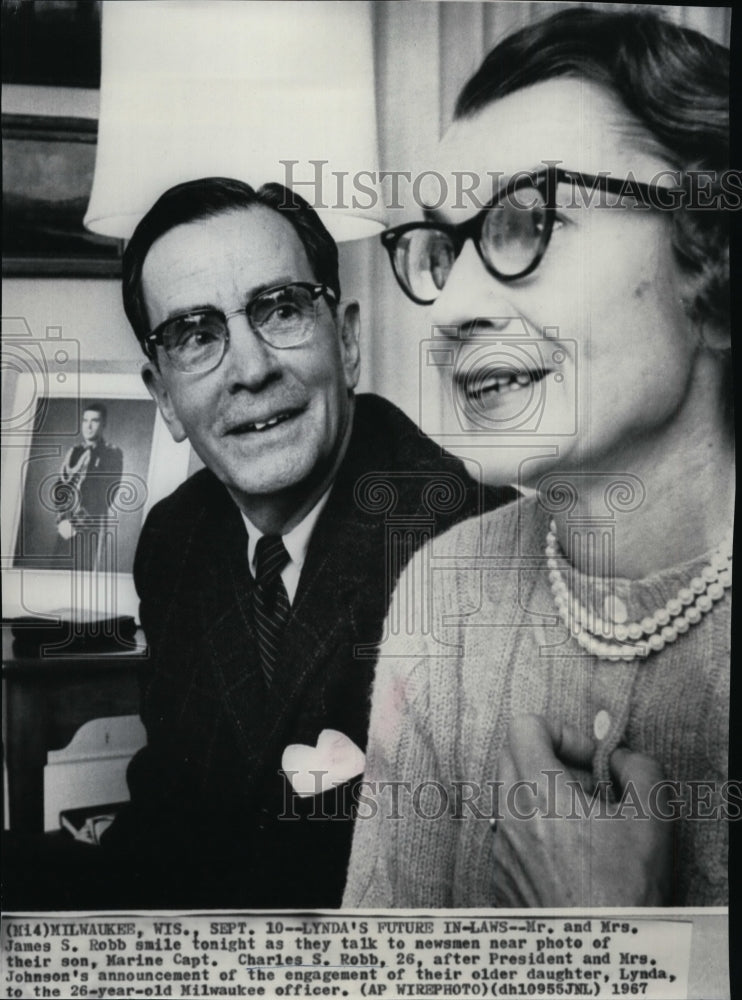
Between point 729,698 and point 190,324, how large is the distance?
1053mm

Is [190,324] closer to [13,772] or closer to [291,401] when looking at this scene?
[291,401]

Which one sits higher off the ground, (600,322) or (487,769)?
(600,322)

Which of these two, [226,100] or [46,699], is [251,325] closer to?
[226,100]

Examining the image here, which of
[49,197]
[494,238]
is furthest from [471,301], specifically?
[49,197]

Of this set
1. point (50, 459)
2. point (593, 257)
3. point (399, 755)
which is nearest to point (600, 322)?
point (593, 257)

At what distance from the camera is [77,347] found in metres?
1.73

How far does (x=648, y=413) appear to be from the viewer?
1761 mm

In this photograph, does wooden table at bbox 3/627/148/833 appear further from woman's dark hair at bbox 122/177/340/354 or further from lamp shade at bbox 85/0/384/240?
lamp shade at bbox 85/0/384/240

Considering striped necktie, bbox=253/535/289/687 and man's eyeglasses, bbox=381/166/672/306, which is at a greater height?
man's eyeglasses, bbox=381/166/672/306

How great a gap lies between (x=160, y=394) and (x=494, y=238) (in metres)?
0.58

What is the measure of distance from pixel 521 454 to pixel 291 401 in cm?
38

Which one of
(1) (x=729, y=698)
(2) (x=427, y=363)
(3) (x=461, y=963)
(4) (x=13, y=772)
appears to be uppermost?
(2) (x=427, y=363)

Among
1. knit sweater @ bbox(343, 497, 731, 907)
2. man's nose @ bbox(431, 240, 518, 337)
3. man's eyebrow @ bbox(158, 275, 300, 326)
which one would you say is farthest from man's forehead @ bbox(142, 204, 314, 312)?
knit sweater @ bbox(343, 497, 731, 907)

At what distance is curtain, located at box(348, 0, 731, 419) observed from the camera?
1724mm
